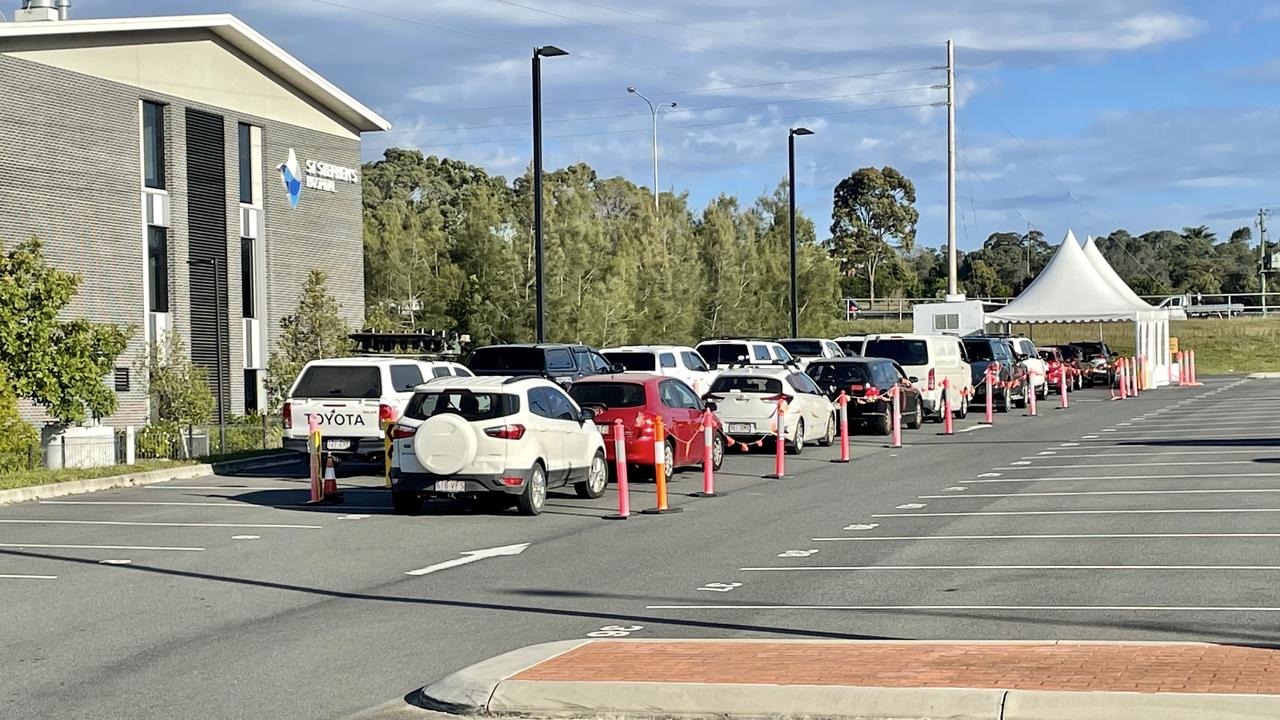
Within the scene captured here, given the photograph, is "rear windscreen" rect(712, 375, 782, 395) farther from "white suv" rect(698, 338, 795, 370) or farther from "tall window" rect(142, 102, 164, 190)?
"tall window" rect(142, 102, 164, 190)

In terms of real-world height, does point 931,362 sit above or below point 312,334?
below

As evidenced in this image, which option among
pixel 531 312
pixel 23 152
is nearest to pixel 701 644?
pixel 23 152

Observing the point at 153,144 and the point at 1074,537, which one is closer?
the point at 1074,537

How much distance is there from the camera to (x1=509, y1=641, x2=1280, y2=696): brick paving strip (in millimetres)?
8062

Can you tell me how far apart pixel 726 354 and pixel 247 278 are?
→ 15.2 metres

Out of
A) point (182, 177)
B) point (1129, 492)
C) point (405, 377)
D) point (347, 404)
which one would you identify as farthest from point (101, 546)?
point (182, 177)

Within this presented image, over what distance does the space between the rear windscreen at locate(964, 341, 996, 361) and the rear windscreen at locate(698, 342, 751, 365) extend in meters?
6.77

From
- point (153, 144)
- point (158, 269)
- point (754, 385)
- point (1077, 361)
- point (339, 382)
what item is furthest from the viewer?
point (1077, 361)

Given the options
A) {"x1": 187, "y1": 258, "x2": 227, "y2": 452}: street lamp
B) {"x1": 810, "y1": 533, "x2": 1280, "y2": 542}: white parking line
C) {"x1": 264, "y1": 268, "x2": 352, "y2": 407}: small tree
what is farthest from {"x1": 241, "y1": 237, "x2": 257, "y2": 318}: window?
{"x1": 810, "y1": 533, "x2": 1280, "y2": 542}: white parking line

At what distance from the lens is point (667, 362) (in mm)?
35094

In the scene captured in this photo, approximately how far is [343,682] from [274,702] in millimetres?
592

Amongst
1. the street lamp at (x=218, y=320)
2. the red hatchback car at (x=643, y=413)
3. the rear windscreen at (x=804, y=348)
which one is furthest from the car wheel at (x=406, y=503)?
the rear windscreen at (x=804, y=348)

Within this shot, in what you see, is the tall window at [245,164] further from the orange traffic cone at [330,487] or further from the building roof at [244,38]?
the orange traffic cone at [330,487]

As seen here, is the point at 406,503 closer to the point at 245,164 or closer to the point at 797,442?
the point at 797,442
